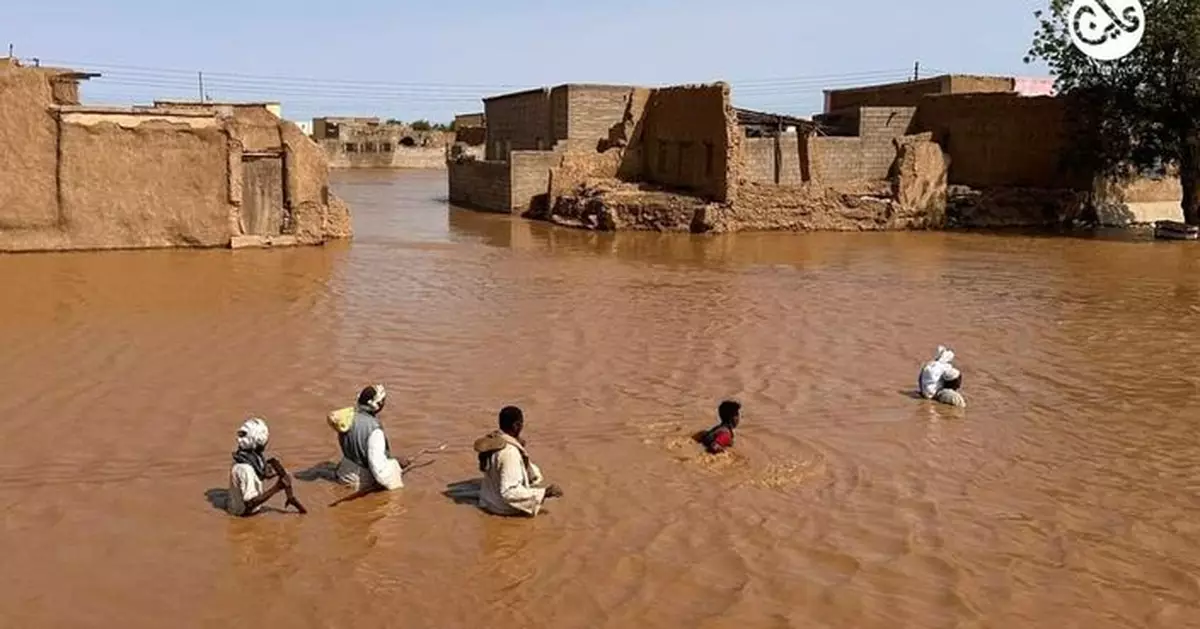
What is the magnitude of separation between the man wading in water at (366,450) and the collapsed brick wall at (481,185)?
22.2m

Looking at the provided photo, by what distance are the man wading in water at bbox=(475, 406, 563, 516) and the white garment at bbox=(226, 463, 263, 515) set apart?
4.28 feet

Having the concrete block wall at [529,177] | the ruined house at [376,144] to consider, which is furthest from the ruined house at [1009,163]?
the ruined house at [376,144]

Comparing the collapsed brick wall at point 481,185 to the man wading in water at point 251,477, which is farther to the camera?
the collapsed brick wall at point 481,185


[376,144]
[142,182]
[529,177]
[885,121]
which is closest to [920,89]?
[885,121]

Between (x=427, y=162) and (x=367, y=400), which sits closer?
(x=367, y=400)

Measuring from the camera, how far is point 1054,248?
2223 centimetres

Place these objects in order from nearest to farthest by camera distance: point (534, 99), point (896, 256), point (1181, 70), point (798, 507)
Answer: point (798, 507) < point (896, 256) < point (1181, 70) < point (534, 99)

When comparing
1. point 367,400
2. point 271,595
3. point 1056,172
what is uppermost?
point 1056,172

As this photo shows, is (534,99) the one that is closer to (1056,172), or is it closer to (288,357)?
(1056,172)

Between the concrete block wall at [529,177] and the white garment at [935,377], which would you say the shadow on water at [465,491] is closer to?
the white garment at [935,377]

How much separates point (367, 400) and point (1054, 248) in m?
18.8

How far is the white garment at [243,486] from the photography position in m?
6.33

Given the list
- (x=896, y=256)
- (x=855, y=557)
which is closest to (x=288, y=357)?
(x=855, y=557)

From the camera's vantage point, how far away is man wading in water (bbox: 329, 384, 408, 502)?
6.80 m
